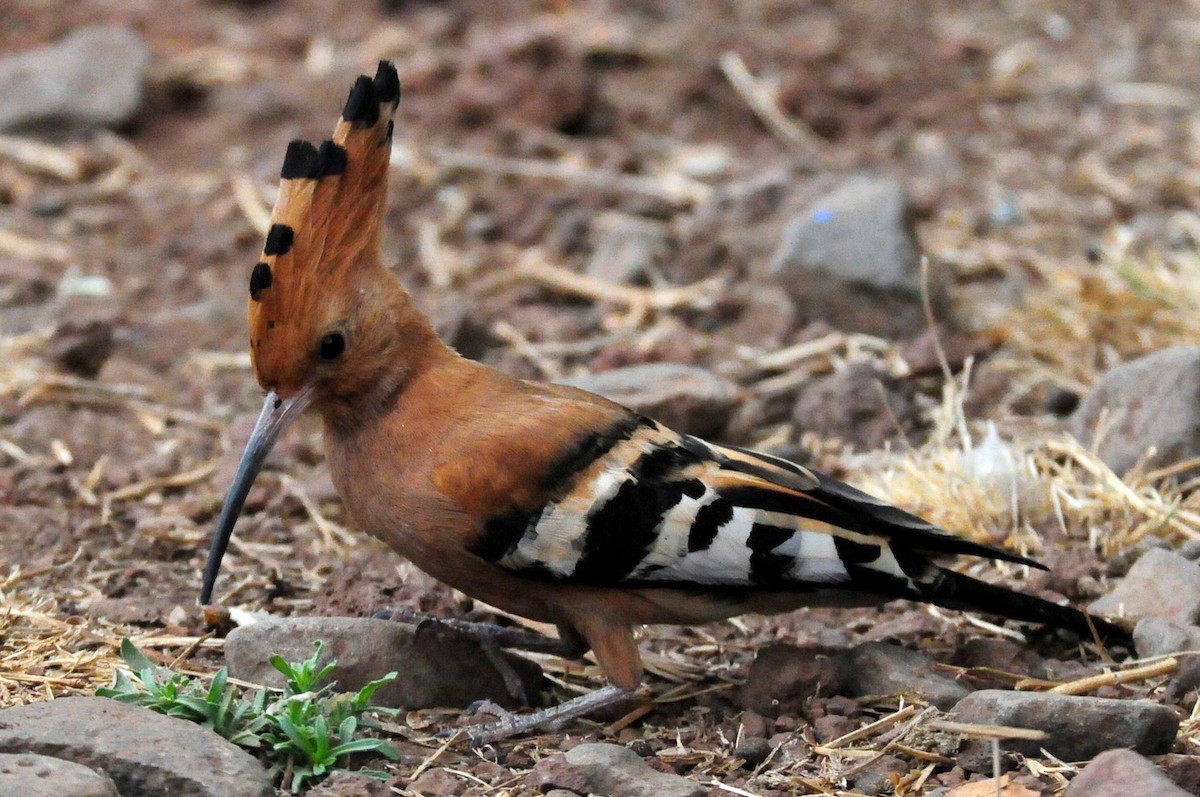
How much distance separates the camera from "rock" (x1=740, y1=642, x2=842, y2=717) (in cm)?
328

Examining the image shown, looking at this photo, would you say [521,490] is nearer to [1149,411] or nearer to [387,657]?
[387,657]

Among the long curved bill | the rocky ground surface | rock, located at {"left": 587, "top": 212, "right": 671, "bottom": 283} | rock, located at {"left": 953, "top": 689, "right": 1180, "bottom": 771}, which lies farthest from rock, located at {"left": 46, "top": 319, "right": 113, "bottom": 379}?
rock, located at {"left": 953, "top": 689, "right": 1180, "bottom": 771}

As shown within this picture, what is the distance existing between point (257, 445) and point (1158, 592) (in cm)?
210

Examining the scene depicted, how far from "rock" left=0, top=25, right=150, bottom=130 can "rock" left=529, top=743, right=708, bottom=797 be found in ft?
17.5

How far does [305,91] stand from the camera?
7.45 metres

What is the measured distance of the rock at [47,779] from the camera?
2363 millimetres

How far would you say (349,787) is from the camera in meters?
2.74

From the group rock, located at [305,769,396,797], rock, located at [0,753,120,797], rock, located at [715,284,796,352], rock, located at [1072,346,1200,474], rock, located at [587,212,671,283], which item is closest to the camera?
rock, located at [0,753,120,797]

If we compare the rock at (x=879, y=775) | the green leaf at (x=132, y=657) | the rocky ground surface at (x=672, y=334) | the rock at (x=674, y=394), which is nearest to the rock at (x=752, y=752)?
the rocky ground surface at (x=672, y=334)

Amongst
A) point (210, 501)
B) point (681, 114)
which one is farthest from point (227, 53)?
point (210, 501)

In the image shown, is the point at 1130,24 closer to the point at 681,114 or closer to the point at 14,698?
the point at 681,114

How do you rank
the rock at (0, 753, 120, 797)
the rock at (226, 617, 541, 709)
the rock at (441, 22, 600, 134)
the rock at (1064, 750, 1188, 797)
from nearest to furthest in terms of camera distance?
the rock at (0, 753, 120, 797) → the rock at (1064, 750, 1188, 797) → the rock at (226, 617, 541, 709) → the rock at (441, 22, 600, 134)

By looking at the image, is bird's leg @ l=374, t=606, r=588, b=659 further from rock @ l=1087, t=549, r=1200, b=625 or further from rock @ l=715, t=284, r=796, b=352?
rock @ l=715, t=284, r=796, b=352

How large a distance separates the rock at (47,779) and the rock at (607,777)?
2.54ft
